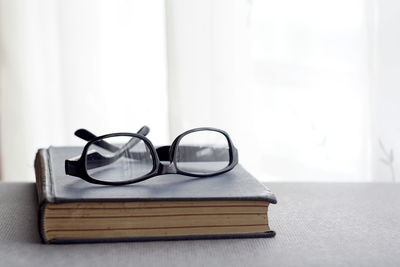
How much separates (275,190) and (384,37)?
64 cm

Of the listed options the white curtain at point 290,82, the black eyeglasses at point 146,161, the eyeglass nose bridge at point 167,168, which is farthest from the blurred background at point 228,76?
the eyeglass nose bridge at point 167,168

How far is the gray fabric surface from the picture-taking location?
465mm

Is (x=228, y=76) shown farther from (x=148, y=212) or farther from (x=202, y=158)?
(x=148, y=212)

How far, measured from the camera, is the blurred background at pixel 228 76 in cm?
131

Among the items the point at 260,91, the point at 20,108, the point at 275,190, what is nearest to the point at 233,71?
the point at 260,91

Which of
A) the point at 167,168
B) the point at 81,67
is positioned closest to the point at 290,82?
the point at 81,67

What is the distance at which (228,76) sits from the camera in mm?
1364

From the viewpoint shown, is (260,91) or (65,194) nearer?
(65,194)

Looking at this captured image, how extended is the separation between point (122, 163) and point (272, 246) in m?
0.23

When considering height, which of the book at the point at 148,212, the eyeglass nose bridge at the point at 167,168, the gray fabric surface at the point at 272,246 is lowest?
the gray fabric surface at the point at 272,246

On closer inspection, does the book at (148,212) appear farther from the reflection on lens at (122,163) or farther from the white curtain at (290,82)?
the white curtain at (290,82)

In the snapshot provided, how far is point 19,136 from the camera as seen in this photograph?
151cm

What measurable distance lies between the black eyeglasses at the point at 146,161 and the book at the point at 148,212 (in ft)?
0.09

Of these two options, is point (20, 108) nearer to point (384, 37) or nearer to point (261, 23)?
point (261, 23)
